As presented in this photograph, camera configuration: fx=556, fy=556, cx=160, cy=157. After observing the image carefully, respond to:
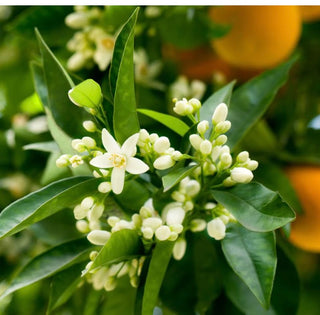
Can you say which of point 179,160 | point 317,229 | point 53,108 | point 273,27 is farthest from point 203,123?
point 273,27

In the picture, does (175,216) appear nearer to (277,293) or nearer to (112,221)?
(112,221)

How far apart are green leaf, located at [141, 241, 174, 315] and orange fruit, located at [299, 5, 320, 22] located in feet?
2.03

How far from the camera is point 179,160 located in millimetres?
555

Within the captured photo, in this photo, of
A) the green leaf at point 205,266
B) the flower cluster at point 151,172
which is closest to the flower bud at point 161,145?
the flower cluster at point 151,172

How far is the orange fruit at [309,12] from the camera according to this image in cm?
100

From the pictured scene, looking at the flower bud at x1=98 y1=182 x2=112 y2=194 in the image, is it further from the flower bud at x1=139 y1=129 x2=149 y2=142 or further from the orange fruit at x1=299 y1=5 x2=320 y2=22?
the orange fruit at x1=299 y1=5 x2=320 y2=22

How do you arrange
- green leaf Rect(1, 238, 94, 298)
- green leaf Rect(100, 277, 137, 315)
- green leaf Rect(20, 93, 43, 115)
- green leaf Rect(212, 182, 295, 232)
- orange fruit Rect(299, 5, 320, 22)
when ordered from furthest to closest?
green leaf Rect(20, 93, 43, 115) < orange fruit Rect(299, 5, 320, 22) < green leaf Rect(100, 277, 137, 315) < green leaf Rect(1, 238, 94, 298) < green leaf Rect(212, 182, 295, 232)

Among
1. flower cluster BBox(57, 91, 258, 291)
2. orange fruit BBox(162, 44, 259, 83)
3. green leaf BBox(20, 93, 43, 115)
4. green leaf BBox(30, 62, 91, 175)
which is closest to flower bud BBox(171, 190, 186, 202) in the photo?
flower cluster BBox(57, 91, 258, 291)

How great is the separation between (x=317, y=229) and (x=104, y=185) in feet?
1.15

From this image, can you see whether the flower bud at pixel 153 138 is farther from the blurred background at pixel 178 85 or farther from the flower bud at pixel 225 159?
the blurred background at pixel 178 85

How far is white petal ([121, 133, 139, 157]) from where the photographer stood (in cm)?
52

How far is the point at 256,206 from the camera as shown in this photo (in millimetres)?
528

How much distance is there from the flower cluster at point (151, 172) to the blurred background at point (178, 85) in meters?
0.16

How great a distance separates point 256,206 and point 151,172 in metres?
0.12
